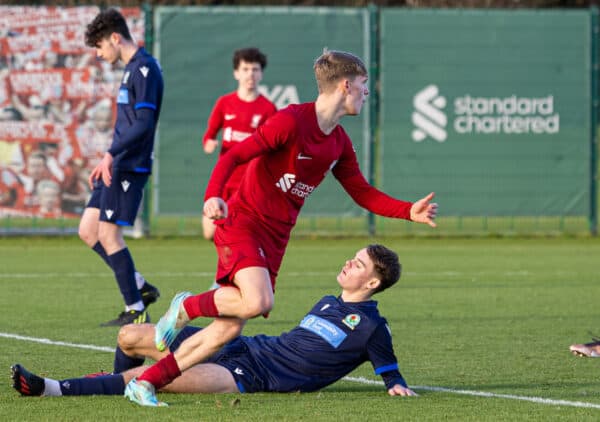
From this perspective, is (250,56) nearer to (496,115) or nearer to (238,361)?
(238,361)

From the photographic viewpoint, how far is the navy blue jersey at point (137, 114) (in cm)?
1002

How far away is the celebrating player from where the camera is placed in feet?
21.0

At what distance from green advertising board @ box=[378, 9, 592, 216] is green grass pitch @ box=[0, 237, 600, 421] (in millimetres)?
826

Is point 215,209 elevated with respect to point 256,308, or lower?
elevated

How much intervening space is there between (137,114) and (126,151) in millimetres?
302

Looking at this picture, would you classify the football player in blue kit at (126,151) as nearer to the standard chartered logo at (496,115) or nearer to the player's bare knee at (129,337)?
the player's bare knee at (129,337)

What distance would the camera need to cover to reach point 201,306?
641 cm

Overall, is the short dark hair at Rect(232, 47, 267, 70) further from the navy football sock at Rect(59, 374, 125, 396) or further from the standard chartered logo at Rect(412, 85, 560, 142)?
the standard chartered logo at Rect(412, 85, 560, 142)

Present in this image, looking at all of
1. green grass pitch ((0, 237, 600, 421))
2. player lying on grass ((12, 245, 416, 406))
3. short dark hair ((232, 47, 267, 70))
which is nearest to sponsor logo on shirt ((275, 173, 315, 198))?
player lying on grass ((12, 245, 416, 406))

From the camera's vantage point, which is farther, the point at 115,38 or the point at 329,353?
the point at 115,38

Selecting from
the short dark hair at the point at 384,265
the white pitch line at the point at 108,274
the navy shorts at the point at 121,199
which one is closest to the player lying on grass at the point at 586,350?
the short dark hair at the point at 384,265

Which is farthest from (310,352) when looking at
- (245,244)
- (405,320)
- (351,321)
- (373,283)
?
(405,320)

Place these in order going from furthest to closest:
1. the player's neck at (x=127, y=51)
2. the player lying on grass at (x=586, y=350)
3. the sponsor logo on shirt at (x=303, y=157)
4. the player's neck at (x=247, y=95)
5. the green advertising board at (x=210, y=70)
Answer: the green advertising board at (x=210, y=70) → the player's neck at (x=247, y=95) → the player's neck at (x=127, y=51) → the player lying on grass at (x=586, y=350) → the sponsor logo on shirt at (x=303, y=157)

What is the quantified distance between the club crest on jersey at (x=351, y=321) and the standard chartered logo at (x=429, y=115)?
1208 centimetres
